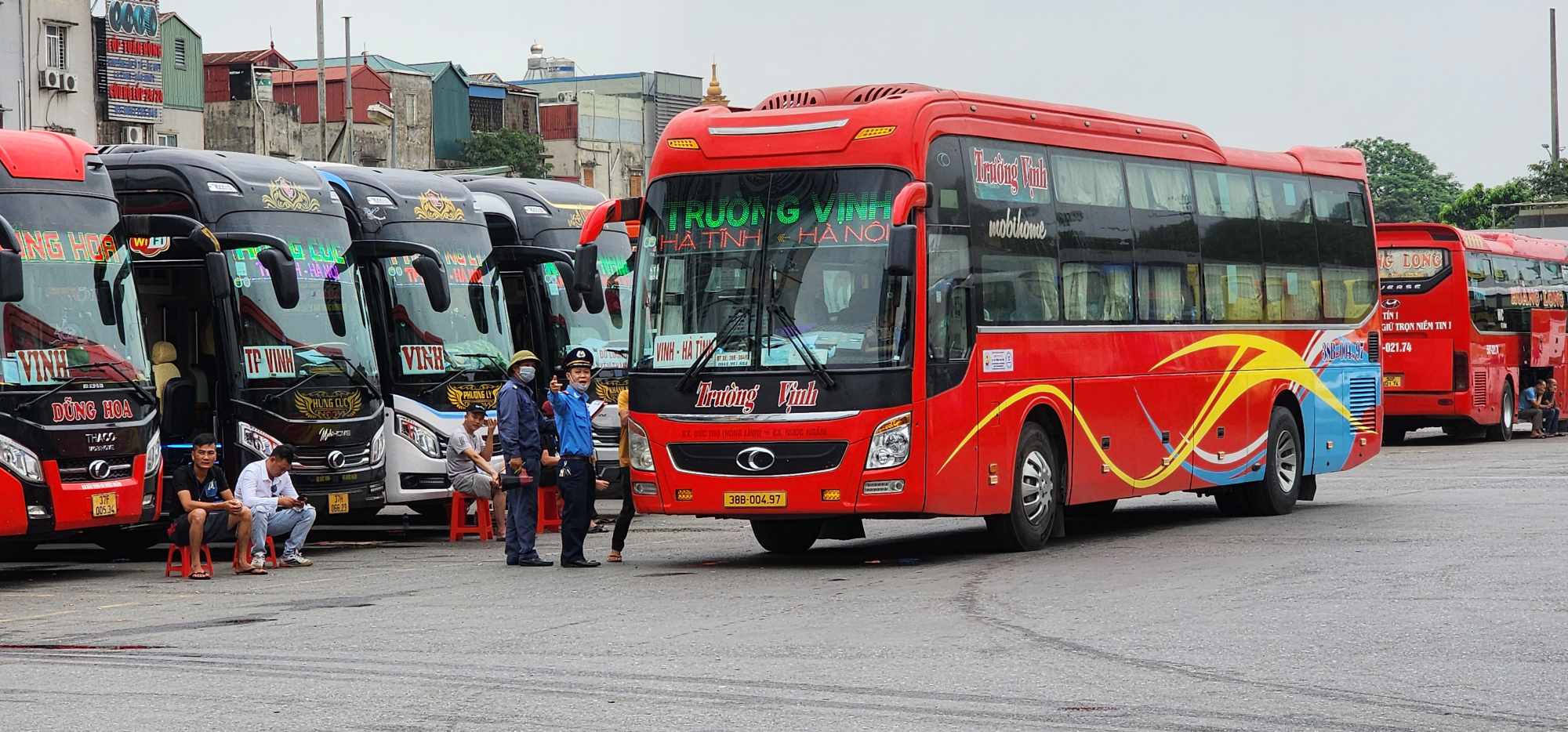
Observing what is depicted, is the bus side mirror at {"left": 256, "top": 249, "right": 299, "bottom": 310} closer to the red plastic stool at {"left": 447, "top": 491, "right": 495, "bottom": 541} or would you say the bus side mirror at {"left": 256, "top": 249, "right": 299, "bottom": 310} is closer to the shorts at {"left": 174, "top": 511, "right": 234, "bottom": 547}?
the shorts at {"left": 174, "top": 511, "right": 234, "bottom": 547}

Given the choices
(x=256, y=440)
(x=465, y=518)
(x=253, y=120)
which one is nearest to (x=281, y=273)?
(x=256, y=440)

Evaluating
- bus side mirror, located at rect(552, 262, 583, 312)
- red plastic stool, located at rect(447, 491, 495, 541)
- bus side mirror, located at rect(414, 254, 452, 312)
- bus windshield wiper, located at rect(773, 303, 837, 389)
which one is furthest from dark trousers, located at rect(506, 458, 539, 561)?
bus side mirror, located at rect(552, 262, 583, 312)

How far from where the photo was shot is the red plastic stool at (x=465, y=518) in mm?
20547

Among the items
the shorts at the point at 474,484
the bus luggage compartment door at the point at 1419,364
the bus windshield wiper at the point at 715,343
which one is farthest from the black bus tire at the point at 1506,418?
the bus windshield wiper at the point at 715,343

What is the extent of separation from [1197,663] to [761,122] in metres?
7.04

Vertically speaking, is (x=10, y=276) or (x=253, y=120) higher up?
(x=253, y=120)

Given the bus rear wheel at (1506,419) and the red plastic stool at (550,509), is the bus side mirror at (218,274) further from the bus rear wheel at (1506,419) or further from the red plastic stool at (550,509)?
the bus rear wheel at (1506,419)

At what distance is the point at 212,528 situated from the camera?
17.2 metres

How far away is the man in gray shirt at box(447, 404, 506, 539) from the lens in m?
20.0

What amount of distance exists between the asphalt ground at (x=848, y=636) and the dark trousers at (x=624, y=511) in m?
0.37

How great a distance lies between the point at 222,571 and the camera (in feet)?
57.6

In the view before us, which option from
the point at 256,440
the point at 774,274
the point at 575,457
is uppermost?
the point at 774,274

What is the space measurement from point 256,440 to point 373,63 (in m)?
61.0

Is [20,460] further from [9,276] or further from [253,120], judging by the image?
[253,120]
